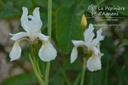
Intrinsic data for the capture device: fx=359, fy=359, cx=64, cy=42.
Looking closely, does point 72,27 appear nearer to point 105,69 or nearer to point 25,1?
point 25,1

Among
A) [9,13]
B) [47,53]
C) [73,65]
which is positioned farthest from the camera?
[73,65]

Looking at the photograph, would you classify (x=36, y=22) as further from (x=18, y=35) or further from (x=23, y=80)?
(x=23, y=80)

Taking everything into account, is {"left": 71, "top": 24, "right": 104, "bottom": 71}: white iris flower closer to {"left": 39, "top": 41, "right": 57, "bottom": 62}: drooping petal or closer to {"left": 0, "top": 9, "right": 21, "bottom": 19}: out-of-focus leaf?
{"left": 39, "top": 41, "right": 57, "bottom": 62}: drooping petal

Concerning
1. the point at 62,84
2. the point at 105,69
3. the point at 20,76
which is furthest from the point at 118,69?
the point at 20,76

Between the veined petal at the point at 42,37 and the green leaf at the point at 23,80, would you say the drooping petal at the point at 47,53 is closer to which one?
the veined petal at the point at 42,37

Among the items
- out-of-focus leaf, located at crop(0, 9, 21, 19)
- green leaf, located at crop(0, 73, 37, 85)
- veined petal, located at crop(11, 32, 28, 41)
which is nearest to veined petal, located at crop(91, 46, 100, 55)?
veined petal, located at crop(11, 32, 28, 41)

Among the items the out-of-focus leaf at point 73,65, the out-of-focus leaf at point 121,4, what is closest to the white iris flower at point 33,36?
the out-of-focus leaf at point 121,4

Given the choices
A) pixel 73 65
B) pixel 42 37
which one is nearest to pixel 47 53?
pixel 42 37

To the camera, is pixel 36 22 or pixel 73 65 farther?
pixel 73 65

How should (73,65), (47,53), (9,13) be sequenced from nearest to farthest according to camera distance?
(47,53) → (9,13) → (73,65)
